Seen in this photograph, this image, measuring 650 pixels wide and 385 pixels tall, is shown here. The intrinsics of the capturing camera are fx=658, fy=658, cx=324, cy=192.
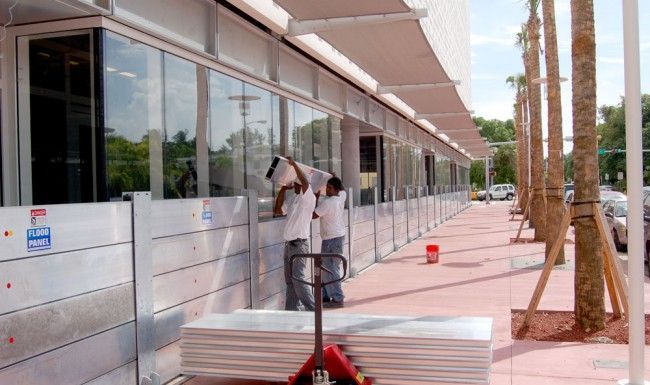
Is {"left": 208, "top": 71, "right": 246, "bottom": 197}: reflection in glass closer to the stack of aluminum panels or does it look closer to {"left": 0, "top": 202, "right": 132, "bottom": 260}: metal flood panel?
the stack of aluminum panels

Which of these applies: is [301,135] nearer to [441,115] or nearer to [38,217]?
[38,217]

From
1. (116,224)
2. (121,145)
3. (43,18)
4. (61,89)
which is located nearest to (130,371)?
(116,224)

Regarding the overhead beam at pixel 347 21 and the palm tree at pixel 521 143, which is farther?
the palm tree at pixel 521 143

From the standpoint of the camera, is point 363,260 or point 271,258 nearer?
point 271,258

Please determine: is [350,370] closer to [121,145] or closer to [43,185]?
[121,145]

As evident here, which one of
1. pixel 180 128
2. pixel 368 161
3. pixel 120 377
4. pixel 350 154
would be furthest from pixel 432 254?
pixel 120 377

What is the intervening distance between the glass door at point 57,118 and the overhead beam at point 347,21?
3.86 m

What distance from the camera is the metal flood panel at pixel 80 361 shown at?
4.20m

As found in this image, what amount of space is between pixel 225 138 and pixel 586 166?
4.71 m

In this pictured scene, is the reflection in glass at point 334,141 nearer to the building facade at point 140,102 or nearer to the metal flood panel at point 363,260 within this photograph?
the metal flood panel at point 363,260

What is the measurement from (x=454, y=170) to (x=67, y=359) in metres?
44.7

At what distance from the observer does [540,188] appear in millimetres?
19234

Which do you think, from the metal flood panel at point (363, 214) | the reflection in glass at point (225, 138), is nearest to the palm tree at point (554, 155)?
the metal flood panel at point (363, 214)

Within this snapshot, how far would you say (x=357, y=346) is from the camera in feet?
16.9
